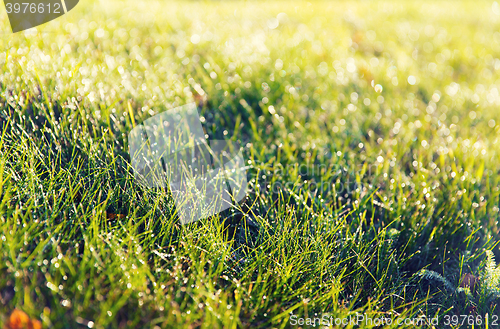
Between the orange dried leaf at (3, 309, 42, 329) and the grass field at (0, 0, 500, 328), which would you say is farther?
the grass field at (0, 0, 500, 328)

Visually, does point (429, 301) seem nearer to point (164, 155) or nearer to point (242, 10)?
point (164, 155)

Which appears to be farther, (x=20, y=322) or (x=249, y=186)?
(x=249, y=186)

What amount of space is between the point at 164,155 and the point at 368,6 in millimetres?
5830

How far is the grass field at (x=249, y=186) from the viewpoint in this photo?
4.66 feet

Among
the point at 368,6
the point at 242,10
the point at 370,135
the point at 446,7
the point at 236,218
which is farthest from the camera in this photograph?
the point at 446,7

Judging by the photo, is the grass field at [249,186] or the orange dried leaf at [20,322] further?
the grass field at [249,186]

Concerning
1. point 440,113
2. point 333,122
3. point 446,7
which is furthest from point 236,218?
point 446,7

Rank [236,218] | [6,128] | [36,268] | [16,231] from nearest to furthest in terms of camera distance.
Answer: [36,268], [16,231], [6,128], [236,218]

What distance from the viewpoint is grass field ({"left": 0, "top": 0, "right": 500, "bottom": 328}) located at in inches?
55.9

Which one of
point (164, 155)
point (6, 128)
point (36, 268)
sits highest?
point (6, 128)

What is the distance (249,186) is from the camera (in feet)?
6.96

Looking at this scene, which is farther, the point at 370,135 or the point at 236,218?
the point at 370,135

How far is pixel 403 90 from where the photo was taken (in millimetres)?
3418

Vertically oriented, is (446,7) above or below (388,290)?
above
